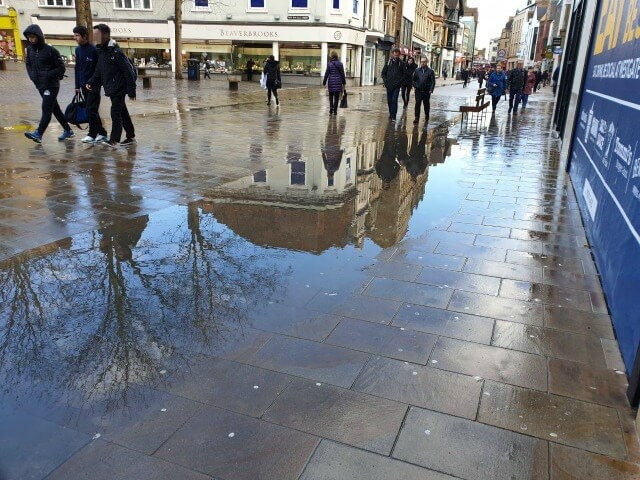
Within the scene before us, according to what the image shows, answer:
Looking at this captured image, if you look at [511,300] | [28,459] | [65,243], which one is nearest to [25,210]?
[65,243]

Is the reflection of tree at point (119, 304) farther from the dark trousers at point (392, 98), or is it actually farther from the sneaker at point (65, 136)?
the dark trousers at point (392, 98)

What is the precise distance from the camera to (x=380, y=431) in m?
2.54

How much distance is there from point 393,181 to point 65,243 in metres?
4.79

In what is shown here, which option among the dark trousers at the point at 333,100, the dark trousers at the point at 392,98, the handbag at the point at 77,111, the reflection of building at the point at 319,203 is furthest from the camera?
the dark trousers at the point at 333,100

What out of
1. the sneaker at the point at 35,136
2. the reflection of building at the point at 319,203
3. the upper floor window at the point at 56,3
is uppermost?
the upper floor window at the point at 56,3

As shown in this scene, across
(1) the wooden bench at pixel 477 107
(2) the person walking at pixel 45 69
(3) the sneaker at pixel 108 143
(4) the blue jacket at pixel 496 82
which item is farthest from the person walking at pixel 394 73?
(2) the person walking at pixel 45 69

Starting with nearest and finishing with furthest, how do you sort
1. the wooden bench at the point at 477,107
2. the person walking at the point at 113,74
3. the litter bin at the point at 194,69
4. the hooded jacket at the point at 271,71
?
1. the person walking at the point at 113,74
2. the wooden bench at the point at 477,107
3. the hooded jacket at the point at 271,71
4. the litter bin at the point at 194,69

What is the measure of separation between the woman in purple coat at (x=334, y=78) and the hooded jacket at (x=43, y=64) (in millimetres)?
8648

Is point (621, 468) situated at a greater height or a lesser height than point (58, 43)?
lesser

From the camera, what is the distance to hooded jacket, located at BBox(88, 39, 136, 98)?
912 cm

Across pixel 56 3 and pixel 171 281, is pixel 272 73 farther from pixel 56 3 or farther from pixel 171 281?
pixel 56 3

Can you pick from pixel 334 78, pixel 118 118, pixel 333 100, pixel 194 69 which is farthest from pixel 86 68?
pixel 194 69

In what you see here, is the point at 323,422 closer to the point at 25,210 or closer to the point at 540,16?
the point at 25,210

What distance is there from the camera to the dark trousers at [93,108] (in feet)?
30.5
